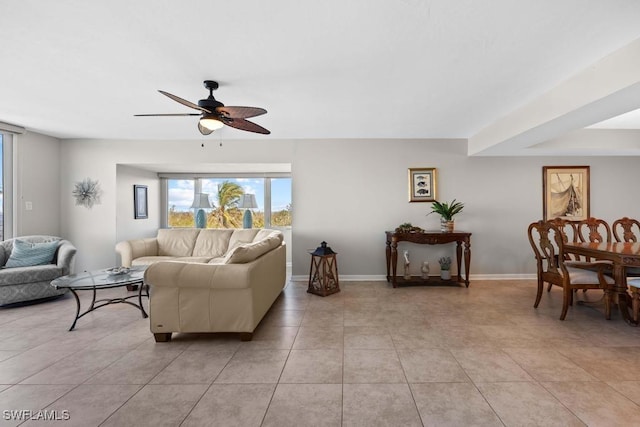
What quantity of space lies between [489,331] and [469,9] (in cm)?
263

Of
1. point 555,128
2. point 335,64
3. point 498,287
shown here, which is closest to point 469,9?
point 335,64

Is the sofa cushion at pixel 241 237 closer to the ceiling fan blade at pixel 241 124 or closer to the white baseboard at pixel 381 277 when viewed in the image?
the white baseboard at pixel 381 277

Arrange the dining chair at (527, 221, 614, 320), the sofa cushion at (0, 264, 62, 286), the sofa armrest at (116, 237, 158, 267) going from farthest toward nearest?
the sofa armrest at (116, 237, 158, 267), the sofa cushion at (0, 264, 62, 286), the dining chair at (527, 221, 614, 320)

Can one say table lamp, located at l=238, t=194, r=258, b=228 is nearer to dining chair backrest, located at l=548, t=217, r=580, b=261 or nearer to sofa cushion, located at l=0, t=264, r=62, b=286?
sofa cushion, located at l=0, t=264, r=62, b=286

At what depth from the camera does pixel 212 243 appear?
4664 mm

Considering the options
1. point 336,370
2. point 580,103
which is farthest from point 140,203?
point 580,103

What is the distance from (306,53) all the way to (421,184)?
10.3ft

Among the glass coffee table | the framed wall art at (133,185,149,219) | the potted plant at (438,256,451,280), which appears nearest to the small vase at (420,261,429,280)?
the potted plant at (438,256,451,280)

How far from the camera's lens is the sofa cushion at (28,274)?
3.33 metres

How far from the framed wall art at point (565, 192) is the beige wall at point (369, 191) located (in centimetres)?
11

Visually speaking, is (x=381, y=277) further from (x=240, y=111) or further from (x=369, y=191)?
(x=240, y=111)

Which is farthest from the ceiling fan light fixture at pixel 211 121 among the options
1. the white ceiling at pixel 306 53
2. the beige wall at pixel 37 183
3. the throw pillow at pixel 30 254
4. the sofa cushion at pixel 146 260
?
the beige wall at pixel 37 183

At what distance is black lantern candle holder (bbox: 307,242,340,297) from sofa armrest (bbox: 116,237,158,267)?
2.62m

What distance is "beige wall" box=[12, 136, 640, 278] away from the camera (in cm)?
465
